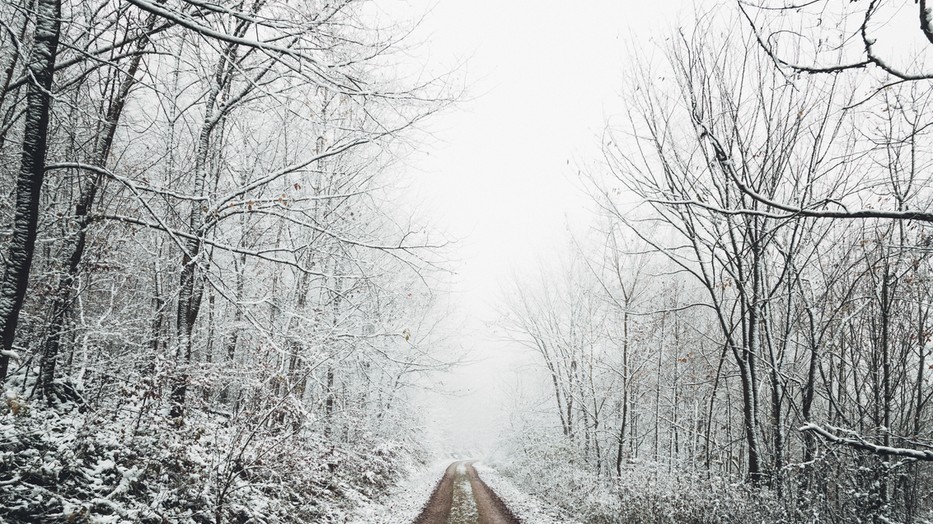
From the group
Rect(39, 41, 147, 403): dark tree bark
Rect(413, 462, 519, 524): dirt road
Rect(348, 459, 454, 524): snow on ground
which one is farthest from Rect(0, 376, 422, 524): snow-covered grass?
Rect(413, 462, 519, 524): dirt road

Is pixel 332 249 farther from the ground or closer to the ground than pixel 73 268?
farther from the ground

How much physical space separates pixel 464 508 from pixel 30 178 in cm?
1078

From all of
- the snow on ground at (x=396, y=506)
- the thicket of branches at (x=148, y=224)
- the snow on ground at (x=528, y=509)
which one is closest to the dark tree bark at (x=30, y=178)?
the thicket of branches at (x=148, y=224)

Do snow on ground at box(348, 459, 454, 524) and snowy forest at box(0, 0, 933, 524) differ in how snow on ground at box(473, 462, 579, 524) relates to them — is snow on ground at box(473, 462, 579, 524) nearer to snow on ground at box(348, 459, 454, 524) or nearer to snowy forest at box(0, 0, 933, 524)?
snowy forest at box(0, 0, 933, 524)

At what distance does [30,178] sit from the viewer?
3.82 m

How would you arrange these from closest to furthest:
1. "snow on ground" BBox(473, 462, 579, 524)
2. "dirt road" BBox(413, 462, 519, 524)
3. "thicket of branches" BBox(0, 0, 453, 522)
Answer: "thicket of branches" BBox(0, 0, 453, 522) → "dirt road" BBox(413, 462, 519, 524) → "snow on ground" BBox(473, 462, 579, 524)

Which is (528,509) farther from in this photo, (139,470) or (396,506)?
(139,470)

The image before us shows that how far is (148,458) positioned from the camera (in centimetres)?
520

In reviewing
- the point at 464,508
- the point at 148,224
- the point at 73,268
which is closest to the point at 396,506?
the point at 464,508

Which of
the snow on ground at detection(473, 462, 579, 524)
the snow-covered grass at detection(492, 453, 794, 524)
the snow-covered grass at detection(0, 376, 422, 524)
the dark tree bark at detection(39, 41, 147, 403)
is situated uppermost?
the dark tree bark at detection(39, 41, 147, 403)

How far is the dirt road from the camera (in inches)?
368

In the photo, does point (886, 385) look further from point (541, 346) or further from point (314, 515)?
point (541, 346)

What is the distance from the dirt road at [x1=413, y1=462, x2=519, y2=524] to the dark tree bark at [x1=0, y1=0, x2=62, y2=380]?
792cm

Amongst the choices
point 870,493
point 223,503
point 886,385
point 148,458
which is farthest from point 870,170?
point 148,458
